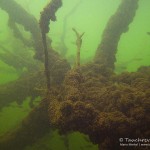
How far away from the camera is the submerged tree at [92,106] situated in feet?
12.6

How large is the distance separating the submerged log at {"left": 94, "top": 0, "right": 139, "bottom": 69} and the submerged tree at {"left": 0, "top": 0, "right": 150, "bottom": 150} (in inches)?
2.5

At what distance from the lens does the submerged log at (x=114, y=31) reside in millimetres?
7297

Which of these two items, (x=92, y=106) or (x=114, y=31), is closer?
(x=92, y=106)

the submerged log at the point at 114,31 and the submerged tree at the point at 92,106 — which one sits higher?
the submerged log at the point at 114,31

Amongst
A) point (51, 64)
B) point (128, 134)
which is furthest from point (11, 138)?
point (128, 134)

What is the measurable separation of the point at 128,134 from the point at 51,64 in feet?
10.8

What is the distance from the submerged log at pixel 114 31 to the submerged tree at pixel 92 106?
6 centimetres

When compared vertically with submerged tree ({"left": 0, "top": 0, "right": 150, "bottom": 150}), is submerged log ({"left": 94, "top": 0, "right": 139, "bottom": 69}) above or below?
above

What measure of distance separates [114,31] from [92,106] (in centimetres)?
435

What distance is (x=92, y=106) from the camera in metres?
4.20

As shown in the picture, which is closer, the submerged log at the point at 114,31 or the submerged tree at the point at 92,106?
the submerged tree at the point at 92,106

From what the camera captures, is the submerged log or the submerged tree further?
the submerged log

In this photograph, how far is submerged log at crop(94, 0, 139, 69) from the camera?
7297mm

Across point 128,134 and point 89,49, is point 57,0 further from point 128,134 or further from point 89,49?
point 89,49
